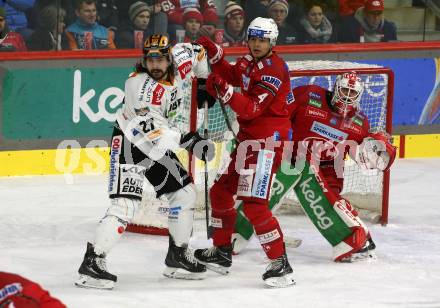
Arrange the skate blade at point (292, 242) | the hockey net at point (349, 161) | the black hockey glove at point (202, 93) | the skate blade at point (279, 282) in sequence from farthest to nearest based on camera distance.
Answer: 1. the hockey net at point (349, 161)
2. the skate blade at point (292, 242)
3. the black hockey glove at point (202, 93)
4. the skate blade at point (279, 282)

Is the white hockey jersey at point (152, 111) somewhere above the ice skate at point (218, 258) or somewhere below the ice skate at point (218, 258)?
above

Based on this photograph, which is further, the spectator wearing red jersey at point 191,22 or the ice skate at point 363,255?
the spectator wearing red jersey at point 191,22

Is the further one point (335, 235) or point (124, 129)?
point (335, 235)

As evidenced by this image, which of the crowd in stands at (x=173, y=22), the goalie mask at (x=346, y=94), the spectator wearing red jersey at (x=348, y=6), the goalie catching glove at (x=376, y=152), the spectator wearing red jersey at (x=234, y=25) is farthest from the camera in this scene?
the spectator wearing red jersey at (x=348, y=6)

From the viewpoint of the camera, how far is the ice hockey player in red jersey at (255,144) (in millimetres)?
6660

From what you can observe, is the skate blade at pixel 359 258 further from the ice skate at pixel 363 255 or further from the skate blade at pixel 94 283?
the skate blade at pixel 94 283

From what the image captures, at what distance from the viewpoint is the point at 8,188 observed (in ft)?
29.5

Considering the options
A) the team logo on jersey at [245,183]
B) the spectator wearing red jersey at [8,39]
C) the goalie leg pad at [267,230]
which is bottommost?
the goalie leg pad at [267,230]

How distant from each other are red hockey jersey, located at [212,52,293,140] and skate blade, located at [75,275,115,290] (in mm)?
1180

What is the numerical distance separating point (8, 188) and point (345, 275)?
3069 mm

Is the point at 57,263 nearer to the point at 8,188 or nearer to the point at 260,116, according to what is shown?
the point at 260,116

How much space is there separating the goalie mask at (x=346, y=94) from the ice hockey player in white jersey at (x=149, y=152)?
113 centimetres

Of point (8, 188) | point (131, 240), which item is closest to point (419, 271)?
point (131, 240)

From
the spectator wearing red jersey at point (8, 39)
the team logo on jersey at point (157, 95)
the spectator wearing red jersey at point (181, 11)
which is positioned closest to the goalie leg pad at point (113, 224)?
the team logo on jersey at point (157, 95)
